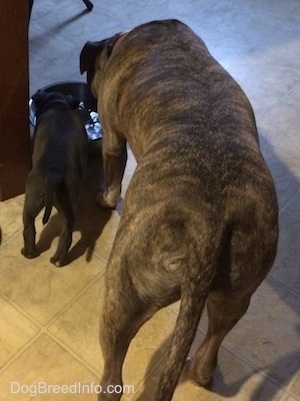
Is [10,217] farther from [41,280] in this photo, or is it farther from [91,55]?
[91,55]

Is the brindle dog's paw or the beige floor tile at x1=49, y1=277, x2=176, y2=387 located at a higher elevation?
the brindle dog's paw

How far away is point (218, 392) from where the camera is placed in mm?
1615

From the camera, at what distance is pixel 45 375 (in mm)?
1608

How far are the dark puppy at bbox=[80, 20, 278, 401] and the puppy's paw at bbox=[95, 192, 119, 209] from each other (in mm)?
552

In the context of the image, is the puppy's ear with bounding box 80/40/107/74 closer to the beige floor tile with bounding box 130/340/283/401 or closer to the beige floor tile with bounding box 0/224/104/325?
the beige floor tile with bounding box 0/224/104/325

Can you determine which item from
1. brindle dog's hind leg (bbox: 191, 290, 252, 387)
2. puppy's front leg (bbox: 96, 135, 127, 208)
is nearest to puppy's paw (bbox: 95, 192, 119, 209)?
puppy's front leg (bbox: 96, 135, 127, 208)

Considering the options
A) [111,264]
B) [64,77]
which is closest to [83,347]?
[111,264]

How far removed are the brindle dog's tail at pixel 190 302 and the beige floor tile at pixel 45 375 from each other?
56 cm

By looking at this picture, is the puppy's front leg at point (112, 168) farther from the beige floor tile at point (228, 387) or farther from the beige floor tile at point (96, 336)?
the beige floor tile at point (228, 387)

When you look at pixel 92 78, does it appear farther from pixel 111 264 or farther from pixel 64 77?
pixel 111 264

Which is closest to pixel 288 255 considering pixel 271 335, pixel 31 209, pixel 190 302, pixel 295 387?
pixel 271 335

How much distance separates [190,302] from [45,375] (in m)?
0.74

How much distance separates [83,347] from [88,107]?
3.46ft

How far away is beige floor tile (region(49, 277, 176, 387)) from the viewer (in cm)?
164
